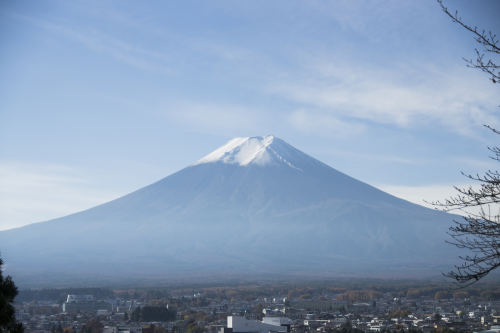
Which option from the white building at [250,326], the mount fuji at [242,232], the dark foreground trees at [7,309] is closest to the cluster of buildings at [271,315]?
the white building at [250,326]

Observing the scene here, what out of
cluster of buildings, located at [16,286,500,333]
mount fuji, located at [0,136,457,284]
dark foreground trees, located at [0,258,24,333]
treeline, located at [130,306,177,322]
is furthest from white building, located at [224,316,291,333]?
mount fuji, located at [0,136,457,284]

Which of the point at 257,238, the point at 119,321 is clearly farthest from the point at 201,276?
the point at 119,321

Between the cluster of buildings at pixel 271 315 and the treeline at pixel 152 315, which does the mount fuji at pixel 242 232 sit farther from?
the treeline at pixel 152 315

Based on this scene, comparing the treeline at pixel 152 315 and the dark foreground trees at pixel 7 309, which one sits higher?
the treeline at pixel 152 315

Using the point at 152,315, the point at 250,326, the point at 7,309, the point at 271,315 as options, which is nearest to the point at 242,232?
the point at 271,315

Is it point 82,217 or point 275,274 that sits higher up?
point 82,217

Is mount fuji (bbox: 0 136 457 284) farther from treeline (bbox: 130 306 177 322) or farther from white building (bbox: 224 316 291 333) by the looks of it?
white building (bbox: 224 316 291 333)

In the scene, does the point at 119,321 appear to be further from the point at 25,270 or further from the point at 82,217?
the point at 82,217
